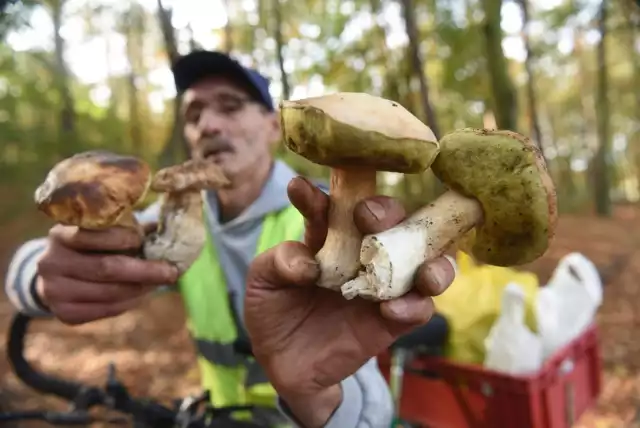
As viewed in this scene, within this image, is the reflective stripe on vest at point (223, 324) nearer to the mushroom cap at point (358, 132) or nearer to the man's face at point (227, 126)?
the man's face at point (227, 126)

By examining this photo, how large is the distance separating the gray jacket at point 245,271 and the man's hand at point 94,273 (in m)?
0.30

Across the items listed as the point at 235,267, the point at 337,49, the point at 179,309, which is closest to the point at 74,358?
the point at 179,309

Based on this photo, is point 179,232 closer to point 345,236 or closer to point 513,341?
point 345,236

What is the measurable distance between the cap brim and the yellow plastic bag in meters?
1.06

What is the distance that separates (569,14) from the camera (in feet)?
40.2

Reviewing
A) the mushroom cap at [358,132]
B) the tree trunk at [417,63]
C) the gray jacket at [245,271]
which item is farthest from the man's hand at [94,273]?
the tree trunk at [417,63]

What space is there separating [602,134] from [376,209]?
48.0ft

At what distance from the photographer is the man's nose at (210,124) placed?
203 centimetres

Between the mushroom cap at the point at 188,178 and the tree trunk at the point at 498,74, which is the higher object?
the tree trunk at the point at 498,74

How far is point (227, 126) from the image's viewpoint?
207 cm

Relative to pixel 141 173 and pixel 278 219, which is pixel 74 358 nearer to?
pixel 278 219

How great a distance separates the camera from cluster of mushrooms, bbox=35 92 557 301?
3.05 ft

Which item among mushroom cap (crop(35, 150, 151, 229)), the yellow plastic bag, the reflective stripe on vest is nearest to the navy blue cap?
the reflective stripe on vest

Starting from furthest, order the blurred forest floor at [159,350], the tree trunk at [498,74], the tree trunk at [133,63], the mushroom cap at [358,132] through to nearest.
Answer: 1. the tree trunk at [133,63]
2. the tree trunk at [498,74]
3. the blurred forest floor at [159,350]
4. the mushroom cap at [358,132]
